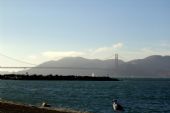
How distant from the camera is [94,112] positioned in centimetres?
3186

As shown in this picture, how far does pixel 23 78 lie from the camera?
561 ft

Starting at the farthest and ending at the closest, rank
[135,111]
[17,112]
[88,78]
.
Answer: [88,78]
[135,111]
[17,112]

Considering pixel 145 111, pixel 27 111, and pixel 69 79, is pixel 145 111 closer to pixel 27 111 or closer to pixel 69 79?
pixel 27 111

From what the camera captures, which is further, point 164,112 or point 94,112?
point 164,112

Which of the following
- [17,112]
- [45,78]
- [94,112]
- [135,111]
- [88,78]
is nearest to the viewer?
[17,112]

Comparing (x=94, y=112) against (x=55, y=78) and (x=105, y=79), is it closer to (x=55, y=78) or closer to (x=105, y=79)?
(x=55, y=78)

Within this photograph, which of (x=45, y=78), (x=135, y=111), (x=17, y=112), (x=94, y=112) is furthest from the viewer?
(x=45, y=78)

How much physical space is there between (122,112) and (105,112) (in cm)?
130

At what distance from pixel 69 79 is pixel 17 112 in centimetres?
15186

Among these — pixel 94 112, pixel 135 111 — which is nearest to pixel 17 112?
pixel 94 112

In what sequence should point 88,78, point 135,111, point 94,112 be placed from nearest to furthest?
point 94,112 < point 135,111 < point 88,78

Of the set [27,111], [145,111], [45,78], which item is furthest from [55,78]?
[27,111]

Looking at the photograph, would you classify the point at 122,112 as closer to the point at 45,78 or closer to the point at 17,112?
the point at 17,112

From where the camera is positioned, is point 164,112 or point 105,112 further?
point 164,112
